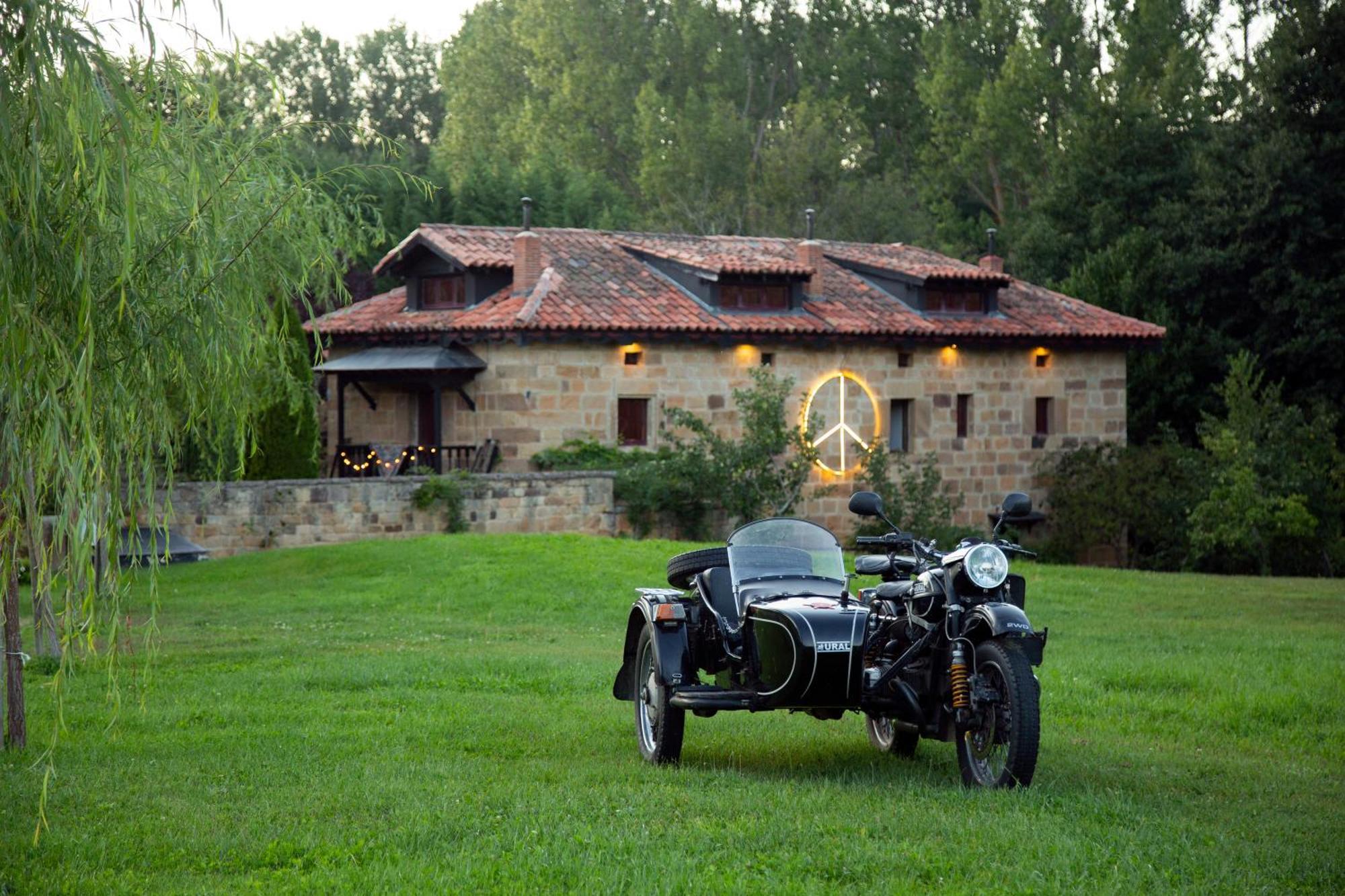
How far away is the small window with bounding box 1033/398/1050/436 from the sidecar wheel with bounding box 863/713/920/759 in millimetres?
25380

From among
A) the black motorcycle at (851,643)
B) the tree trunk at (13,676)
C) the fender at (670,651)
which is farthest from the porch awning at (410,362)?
the fender at (670,651)

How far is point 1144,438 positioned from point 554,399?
650 inches

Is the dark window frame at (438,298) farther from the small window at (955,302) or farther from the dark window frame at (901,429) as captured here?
the small window at (955,302)

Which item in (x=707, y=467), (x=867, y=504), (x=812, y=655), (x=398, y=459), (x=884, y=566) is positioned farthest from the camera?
(x=398, y=459)

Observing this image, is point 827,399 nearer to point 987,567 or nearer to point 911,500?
point 911,500

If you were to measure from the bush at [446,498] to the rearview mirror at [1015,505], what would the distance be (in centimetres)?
1715

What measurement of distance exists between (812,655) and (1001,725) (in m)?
0.96

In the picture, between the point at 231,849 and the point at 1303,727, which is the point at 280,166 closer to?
the point at 231,849

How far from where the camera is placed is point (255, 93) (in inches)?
744

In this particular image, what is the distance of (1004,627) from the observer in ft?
24.7

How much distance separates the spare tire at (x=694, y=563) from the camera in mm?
9109

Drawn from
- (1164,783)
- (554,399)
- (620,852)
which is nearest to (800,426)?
(554,399)

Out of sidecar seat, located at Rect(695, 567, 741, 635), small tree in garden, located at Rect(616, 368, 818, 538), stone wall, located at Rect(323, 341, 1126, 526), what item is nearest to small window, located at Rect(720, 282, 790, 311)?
stone wall, located at Rect(323, 341, 1126, 526)

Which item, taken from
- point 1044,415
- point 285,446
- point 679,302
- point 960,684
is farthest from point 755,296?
point 960,684
